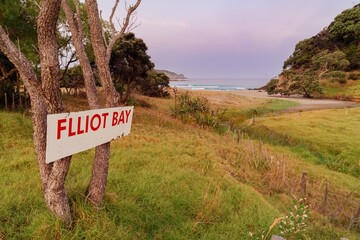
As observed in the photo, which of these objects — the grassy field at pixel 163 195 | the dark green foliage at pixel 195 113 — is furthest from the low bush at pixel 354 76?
the grassy field at pixel 163 195

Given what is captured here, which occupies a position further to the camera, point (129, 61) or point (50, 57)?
point (129, 61)

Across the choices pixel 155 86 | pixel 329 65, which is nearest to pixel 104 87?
pixel 155 86

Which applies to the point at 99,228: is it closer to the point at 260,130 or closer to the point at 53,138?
the point at 53,138

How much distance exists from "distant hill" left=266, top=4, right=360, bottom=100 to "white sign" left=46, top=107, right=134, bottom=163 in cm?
4294

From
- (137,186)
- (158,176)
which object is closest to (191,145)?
(158,176)

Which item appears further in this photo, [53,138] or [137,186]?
[137,186]

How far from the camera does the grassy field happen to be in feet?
9.65

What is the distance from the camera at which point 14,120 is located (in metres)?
8.08

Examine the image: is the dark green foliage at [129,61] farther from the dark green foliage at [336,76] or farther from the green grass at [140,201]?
the dark green foliage at [336,76]

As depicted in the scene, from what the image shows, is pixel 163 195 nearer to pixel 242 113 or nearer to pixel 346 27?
pixel 242 113

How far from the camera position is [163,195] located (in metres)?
4.30

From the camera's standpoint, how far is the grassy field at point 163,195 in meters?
2.94

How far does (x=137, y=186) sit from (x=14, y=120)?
Result: 589 centimetres

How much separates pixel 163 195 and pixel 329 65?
179 ft
